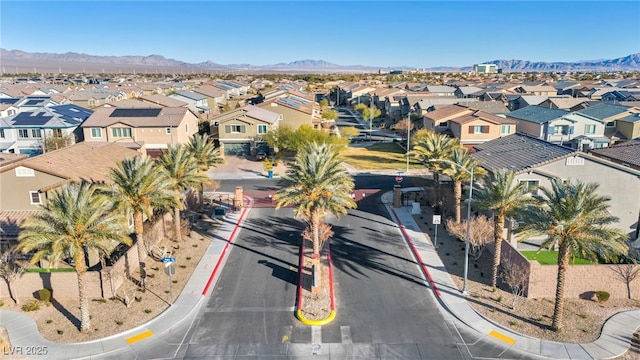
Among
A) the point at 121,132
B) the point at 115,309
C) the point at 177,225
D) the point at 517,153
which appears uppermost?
the point at 517,153

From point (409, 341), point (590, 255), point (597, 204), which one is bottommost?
point (409, 341)

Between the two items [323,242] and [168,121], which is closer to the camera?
[323,242]

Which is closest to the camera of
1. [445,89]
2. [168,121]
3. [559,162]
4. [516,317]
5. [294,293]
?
[516,317]

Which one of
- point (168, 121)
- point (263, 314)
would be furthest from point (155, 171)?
point (168, 121)

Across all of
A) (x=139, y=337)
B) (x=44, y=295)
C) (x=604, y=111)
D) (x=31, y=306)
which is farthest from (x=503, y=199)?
(x=604, y=111)

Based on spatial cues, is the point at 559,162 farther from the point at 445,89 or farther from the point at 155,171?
the point at 445,89

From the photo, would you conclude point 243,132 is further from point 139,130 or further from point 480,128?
→ point 480,128

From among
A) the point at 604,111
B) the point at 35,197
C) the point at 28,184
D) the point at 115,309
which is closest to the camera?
the point at 115,309
